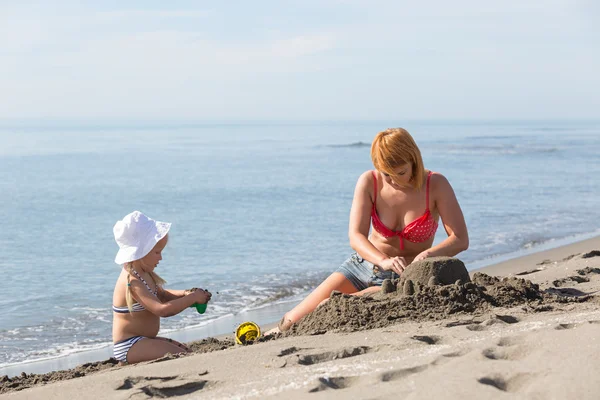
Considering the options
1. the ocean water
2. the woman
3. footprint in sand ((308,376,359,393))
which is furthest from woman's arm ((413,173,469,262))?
the ocean water

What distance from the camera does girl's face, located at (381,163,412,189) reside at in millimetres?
5238

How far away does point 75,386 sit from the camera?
3.86 m

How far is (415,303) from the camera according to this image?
4730 millimetres

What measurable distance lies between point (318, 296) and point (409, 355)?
1.77m

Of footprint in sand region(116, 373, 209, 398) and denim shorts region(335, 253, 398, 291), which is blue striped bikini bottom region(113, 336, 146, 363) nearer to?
footprint in sand region(116, 373, 209, 398)

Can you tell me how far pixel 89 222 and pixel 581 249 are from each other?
9010mm

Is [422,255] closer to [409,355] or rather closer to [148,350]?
[409,355]

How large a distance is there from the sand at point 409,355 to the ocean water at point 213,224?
2582 millimetres

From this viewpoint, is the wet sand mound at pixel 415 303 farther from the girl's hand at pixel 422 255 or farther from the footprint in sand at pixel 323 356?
the footprint in sand at pixel 323 356

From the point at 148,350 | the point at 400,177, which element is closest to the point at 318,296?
the point at 400,177

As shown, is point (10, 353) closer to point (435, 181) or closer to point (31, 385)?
point (31, 385)

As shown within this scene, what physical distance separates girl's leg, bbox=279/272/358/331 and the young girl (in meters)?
0.75

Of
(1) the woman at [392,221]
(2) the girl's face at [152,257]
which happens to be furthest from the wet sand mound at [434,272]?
(2) the girl's face at [152,257]

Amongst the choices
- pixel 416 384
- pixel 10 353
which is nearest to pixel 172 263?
→ pixel 10 353
